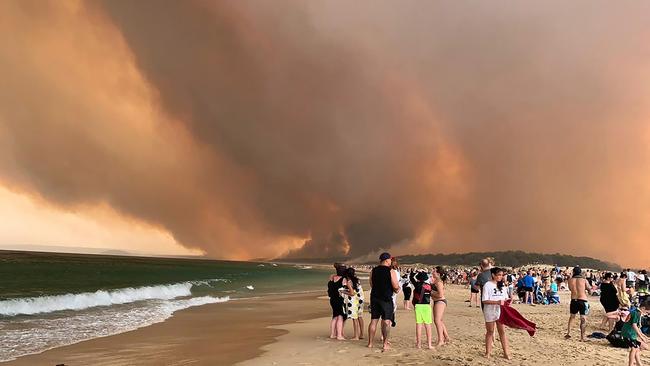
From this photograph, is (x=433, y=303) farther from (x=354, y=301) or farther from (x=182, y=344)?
(x=182, y=344)

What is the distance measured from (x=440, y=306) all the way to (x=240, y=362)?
561 centimetres

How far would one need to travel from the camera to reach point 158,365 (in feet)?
32.9

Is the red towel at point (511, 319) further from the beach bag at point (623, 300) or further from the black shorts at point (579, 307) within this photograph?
the beach bag at point (623, 300)

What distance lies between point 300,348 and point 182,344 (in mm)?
4276

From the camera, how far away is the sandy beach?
990cm

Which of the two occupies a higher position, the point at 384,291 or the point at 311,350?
the point at 384,291

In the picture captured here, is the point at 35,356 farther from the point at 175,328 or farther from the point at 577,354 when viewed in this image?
the point at 577,354

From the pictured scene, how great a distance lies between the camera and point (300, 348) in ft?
37.9

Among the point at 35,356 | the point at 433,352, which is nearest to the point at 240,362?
the point at 433,352

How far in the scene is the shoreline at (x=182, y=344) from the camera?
10.6 metres

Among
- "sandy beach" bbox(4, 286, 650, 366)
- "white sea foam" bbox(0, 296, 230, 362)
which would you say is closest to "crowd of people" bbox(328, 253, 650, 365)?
"sandy beach" bbox(4, 286, 650, 366)

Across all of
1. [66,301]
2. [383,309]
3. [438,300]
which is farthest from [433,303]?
[66,301]

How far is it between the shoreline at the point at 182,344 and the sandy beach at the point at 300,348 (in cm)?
3

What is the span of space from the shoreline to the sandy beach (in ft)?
0.09
